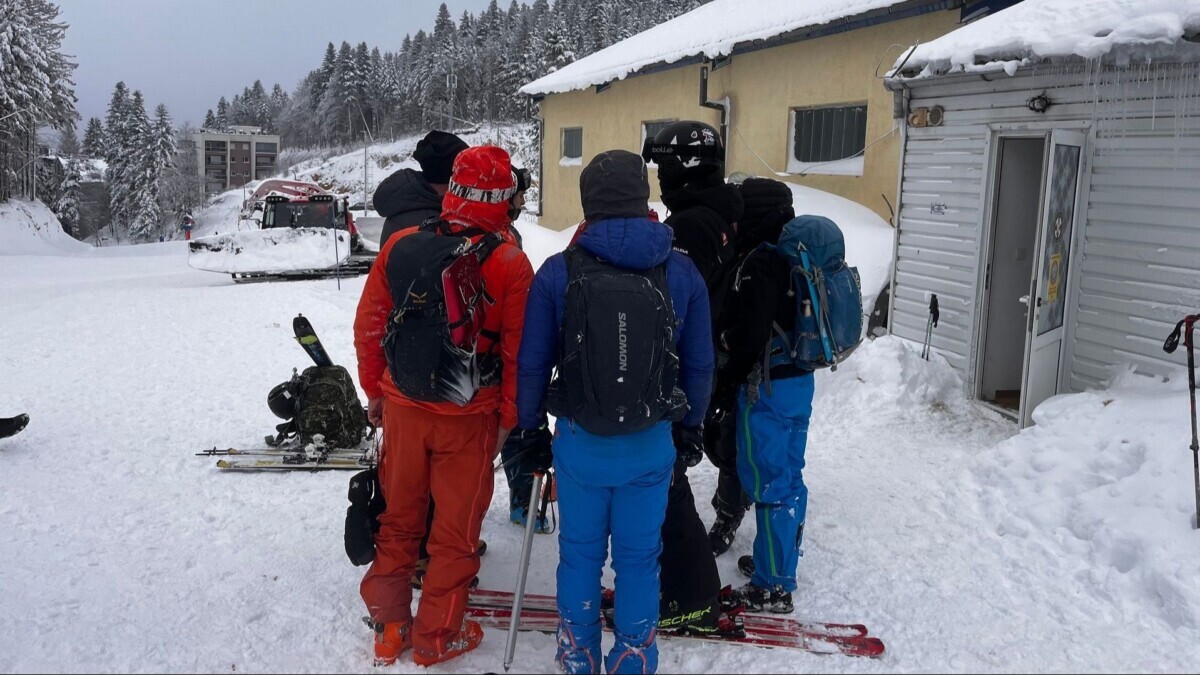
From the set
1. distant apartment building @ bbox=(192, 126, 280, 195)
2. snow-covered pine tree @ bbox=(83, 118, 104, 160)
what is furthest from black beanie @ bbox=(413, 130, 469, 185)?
distant apartment building @ bbox=(192, 126, 280, 195)

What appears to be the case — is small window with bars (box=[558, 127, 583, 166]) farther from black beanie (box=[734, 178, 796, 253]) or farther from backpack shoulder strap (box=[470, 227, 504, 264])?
backpack shoulder strap (box=[470, 227, 504, 264])

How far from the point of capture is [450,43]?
79562mm

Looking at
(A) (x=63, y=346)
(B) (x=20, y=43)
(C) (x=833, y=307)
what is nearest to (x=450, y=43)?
(B) (x=20, y=43)

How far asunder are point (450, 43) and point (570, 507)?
83.1 meters

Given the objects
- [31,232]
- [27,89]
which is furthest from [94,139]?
[31,232]

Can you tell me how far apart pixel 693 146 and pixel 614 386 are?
5.04ft

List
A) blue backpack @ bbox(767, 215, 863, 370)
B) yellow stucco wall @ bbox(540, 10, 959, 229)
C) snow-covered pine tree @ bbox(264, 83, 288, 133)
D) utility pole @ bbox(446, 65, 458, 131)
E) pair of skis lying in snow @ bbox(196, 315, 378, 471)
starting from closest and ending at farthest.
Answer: blue backpack @ bbox(767, 215, 863, 370)
pair of skis lying in snow @ bbox(196, 315, 378, 471)
yellow stucco wall @ bbox(540, 10, 959, 229)
utility pole @ bbox(446, 65, 458, 131)
snow-covered pine tree @ bbox(264, 83, 288, 133)

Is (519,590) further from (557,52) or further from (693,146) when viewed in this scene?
(557,52)

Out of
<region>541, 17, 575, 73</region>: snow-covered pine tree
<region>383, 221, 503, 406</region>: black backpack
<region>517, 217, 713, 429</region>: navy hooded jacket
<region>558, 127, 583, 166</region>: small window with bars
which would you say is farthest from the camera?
<region>541, 17, 575, 73</region>: snow-covered pine tree

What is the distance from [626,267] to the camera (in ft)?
9.64

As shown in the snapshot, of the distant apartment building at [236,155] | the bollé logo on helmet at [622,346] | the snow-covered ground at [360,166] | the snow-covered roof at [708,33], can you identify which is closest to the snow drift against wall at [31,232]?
the snow-covered ground at [360,166]

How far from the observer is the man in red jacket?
3.26m

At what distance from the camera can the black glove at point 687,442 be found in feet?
11.0

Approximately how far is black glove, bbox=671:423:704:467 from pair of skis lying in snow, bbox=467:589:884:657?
76 cm
